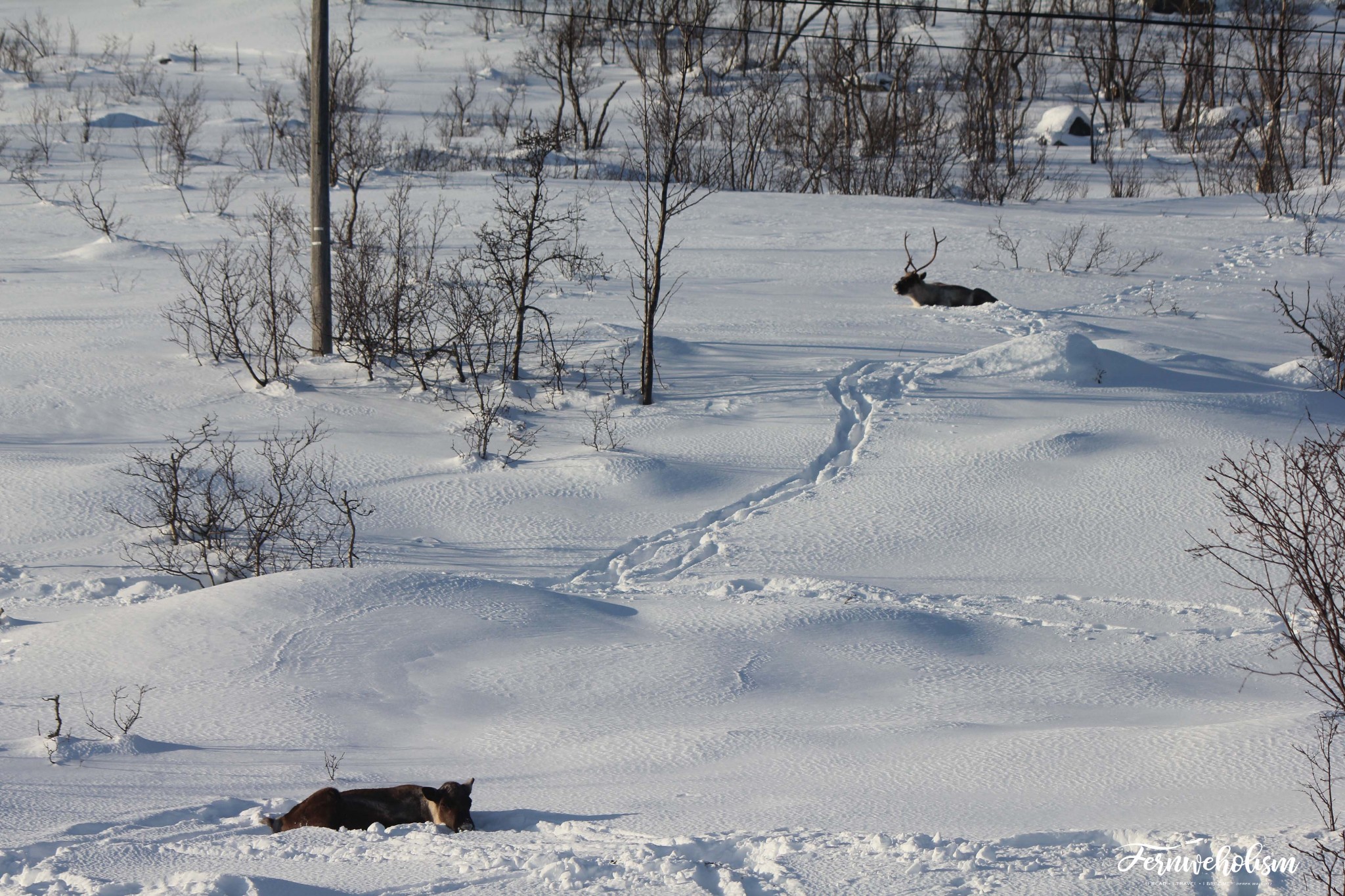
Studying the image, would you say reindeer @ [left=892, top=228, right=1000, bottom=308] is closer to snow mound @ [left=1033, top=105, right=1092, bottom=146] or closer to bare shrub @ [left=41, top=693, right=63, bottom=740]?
bare shrub @ [left=41, top=693, right=63, bottom=740]

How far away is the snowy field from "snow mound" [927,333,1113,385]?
43mm

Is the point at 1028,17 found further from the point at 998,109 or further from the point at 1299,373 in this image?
the point at 1299,373

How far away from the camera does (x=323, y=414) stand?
9.79 metres

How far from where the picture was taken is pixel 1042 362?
10.5 meters

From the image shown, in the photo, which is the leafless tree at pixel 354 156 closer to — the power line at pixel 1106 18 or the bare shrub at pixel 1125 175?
the power line at pixel 1106 18

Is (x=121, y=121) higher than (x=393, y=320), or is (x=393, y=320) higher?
(x=121, y=121)

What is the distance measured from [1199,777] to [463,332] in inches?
319

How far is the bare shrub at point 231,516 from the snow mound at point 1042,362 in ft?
20.3

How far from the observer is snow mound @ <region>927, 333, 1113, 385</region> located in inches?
404

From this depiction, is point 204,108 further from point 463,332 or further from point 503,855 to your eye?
point 503,855

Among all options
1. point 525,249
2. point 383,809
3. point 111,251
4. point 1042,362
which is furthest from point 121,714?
point 111,251

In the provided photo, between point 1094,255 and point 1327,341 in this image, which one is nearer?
point 1327,341

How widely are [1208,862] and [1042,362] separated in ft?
26.8

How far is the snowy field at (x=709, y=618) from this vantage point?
3.28 m
